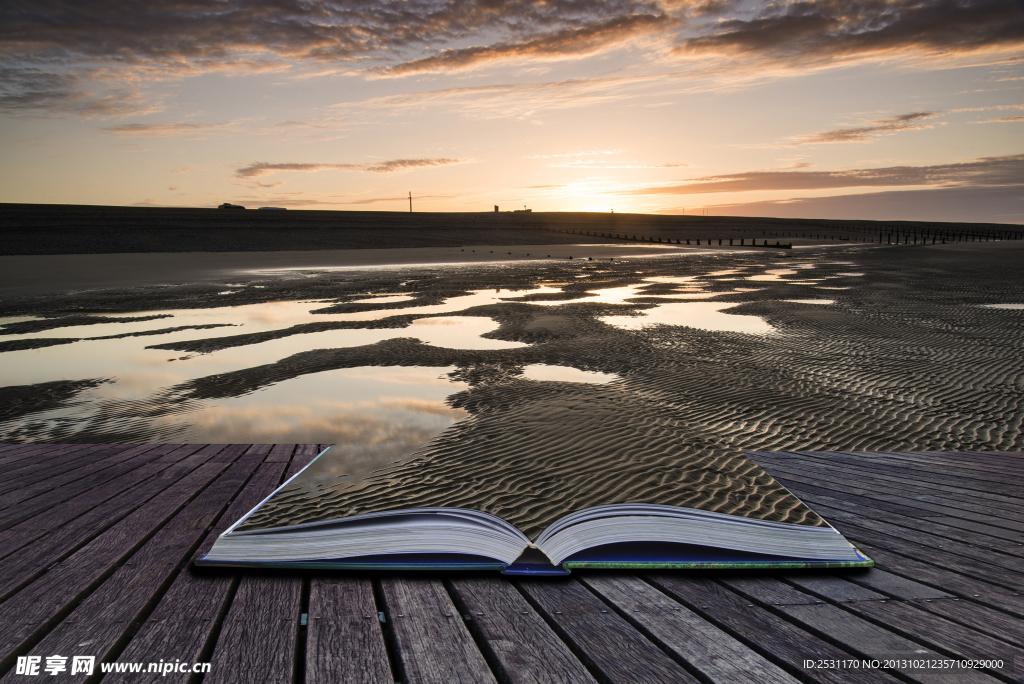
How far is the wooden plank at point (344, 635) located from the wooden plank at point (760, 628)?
1180mm

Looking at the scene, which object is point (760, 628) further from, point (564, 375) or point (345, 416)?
point (564, 375)

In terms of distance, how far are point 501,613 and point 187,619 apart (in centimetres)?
120

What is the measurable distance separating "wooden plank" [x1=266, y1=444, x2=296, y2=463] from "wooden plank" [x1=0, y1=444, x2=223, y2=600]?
0.68 metres

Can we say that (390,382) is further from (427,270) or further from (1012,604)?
(427,270)

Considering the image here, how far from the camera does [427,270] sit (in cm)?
2898

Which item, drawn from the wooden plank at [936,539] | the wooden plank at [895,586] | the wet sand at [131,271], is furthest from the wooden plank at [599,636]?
the wet sand at [131,271]

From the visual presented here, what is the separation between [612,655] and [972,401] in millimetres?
7008

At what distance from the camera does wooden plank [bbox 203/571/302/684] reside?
78.7 inches

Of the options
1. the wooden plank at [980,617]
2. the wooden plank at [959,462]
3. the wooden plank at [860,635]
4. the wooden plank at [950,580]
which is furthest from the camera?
the wooden plank at [959,462]

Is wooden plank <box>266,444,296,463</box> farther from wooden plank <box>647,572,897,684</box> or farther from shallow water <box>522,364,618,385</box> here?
shallow water <box>522,364,618,385</box>

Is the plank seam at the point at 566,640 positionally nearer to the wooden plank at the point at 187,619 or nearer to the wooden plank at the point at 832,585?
the wooden plank at the point at 832,585

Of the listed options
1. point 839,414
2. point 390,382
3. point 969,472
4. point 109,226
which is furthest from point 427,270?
point 109,226

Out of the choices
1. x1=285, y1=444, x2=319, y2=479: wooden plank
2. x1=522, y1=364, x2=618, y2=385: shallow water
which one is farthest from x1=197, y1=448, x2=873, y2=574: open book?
x1=522, y1=364, x2=618, y2=385: shallow water

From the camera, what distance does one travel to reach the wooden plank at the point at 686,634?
6.52 ft
